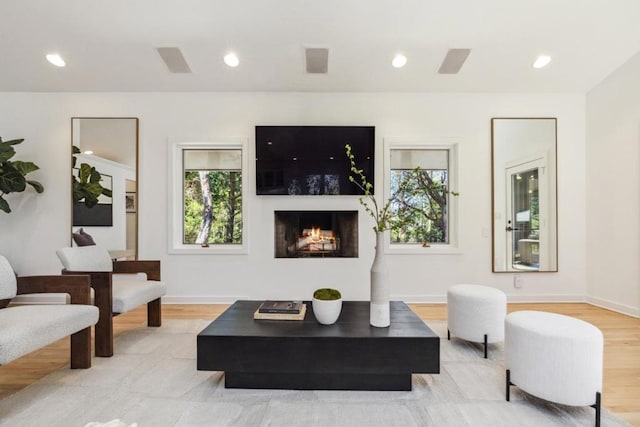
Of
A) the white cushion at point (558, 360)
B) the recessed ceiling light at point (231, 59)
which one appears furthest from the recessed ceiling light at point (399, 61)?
the white cushion at point (558, 360)

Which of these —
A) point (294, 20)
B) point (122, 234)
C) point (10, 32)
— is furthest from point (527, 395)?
point (10, 32)

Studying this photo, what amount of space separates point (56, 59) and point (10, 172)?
1.33 metres

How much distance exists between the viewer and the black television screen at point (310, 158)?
13.5ft

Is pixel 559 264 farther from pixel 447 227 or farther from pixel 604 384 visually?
pixel 604 384

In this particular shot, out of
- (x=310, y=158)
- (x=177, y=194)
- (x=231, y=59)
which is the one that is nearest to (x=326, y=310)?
(x=310, y=158)

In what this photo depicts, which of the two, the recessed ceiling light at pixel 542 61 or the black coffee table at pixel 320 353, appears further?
the recessed ceiling light at pixel 542 61

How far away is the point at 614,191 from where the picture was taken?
12.4 ft

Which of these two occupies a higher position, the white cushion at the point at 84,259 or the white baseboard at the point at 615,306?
the white cushion at the point at 84,259

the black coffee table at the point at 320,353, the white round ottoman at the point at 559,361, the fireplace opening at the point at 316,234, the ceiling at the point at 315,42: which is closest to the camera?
the white round ottoman at the point at 559,361

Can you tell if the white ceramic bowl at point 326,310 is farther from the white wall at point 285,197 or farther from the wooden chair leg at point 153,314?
the white wall at point 285,197

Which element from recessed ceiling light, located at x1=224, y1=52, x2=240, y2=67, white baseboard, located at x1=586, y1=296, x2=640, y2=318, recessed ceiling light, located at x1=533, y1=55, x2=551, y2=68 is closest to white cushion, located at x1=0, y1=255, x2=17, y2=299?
recessed ceiling light, located at x1=224, y1=52, x2=240, y2=67

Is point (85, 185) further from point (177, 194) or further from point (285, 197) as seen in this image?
point (285, 197)

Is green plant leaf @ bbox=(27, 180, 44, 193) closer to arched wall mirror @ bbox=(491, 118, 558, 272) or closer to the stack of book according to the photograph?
the stack of book

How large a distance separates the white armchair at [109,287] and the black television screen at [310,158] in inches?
61.2
